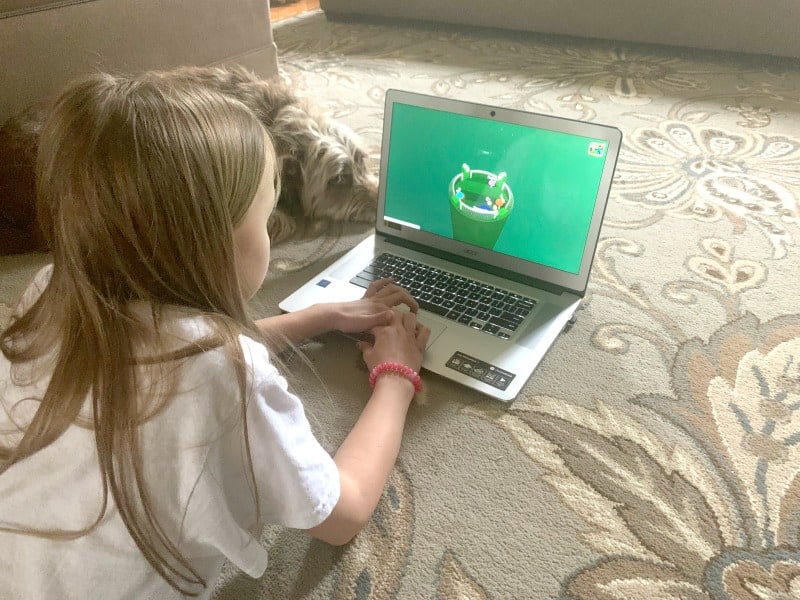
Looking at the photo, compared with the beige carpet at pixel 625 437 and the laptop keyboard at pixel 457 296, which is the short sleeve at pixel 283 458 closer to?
the beige carpet at pixel 625 437

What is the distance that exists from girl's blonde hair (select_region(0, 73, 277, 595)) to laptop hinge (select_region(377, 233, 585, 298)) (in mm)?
512

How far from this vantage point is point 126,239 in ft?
Answer: 1.46

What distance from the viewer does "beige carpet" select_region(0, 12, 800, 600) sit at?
62cm

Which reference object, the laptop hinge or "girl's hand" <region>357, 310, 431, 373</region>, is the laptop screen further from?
"girl's hand" <region>357, 310, 431, 373</region>

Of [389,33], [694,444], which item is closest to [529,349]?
[694,444]

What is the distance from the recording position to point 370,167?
1302 millimetres

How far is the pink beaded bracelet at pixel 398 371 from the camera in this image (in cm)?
76

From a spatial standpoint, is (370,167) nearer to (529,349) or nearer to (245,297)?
(529,349)

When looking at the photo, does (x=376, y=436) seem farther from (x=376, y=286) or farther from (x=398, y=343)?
(x=376, y=286)

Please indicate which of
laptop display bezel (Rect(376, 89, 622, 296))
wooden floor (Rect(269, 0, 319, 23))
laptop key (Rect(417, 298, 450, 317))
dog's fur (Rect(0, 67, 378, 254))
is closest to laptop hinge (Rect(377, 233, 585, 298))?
laptop display bezel (Rect(376, 89, 622, 296))

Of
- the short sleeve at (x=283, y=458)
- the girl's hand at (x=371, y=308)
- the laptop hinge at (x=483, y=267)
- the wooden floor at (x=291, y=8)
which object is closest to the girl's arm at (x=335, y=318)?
the girl's hand at (x=371, y=308)

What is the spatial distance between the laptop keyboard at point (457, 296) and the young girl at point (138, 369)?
41 centimetres

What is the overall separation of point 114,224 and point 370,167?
903 millimetres

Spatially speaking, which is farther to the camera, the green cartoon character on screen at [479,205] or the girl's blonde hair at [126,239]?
the green cartoon character on screen at [479,205]
